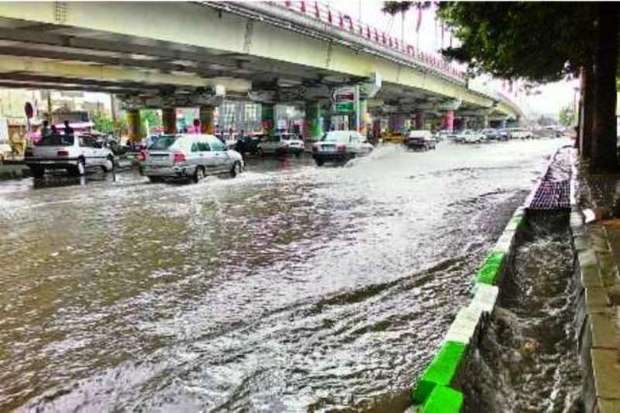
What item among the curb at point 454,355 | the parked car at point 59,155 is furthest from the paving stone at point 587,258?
the parked car at point 59,155

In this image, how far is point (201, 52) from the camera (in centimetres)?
2580

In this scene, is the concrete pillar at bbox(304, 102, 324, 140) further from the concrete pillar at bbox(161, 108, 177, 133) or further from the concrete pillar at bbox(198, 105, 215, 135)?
the concrete pillar at bbox(161, 108, 177, 133)

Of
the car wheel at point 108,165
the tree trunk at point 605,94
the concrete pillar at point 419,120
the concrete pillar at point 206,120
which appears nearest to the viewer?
the tree trunk at point 605,94

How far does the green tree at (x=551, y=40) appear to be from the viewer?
456 inches

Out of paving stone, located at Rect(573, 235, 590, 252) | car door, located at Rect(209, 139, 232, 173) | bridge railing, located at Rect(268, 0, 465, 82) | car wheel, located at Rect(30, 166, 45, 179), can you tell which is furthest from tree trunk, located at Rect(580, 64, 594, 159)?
car wheel, located at Rect(30, 166, 45, 179)

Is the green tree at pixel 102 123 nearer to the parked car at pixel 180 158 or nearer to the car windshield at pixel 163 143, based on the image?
the parked car at pixel 180 158

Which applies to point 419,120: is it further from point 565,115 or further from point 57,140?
point 565,115

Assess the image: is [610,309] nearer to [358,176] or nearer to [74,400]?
[74,400]

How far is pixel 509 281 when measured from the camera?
25.9 ft

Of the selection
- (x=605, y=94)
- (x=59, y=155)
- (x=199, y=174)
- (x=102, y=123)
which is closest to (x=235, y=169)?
(x=199, y=174)

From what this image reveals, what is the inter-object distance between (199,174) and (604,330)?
19.3 m

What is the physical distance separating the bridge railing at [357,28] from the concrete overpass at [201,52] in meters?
0.07

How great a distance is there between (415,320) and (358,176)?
18420mm

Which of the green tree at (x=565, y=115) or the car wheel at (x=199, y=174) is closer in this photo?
the car wheel at (x=199, y=174)
